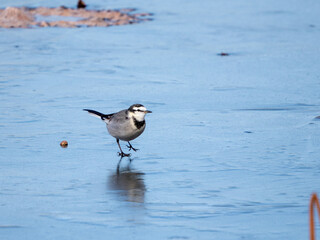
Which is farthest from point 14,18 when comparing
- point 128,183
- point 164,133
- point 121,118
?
point 128,183

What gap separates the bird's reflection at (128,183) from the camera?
5.81 m

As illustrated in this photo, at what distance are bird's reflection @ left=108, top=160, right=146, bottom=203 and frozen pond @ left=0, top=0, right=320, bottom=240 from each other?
11 millimetres

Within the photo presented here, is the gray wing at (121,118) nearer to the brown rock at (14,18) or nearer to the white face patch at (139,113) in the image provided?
the white face patch at (139,113)

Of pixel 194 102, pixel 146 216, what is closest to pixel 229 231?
pixel 146 216

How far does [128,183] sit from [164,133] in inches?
76.8

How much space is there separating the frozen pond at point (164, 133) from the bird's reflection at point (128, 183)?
11mm

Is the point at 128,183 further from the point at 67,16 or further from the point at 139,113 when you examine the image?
the point at 67,16

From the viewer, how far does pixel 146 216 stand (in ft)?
17.2

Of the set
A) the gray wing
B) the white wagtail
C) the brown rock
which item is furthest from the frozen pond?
the brown rock

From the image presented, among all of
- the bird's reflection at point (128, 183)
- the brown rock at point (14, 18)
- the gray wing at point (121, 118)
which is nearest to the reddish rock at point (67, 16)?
the brown rock at point (14, 18)

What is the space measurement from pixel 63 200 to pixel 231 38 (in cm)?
981

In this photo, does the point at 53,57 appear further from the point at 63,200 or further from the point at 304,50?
the point at 63,200

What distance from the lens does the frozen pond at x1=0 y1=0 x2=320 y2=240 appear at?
5.23m

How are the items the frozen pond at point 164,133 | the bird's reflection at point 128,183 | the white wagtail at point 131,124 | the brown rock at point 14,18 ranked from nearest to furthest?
the frozen pond at point 164,133 → the bird's reflection at point 128,183 → the white wagtail at point 131,124 → the brown rock at point 14,18
